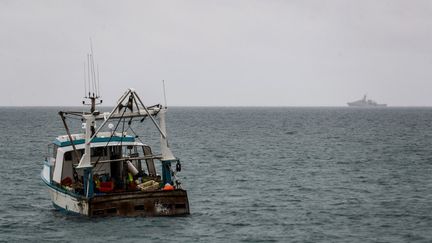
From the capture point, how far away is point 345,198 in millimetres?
39031

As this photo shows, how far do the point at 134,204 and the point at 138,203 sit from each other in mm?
190

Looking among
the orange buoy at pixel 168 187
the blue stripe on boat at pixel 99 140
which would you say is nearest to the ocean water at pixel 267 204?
the orange buoy at pixel 168 187

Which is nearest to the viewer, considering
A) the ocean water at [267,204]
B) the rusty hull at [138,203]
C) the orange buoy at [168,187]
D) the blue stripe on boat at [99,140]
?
the ocean water at [267,204]

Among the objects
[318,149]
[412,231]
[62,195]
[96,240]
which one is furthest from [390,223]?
[318,149]

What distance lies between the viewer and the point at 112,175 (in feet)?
111

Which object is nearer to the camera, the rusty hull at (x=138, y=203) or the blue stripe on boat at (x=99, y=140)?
the rusty hull at (x=138, y=203)

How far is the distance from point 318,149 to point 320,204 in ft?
143

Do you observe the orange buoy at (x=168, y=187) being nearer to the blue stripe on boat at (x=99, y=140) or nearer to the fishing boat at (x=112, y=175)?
the fishing boat at (x=112, y=175)

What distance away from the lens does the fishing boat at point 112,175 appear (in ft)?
97.2

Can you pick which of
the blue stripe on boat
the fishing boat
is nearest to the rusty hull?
the fishing boat

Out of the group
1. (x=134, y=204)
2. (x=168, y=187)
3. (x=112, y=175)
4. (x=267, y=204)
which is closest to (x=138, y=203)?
(x=134, y=204)

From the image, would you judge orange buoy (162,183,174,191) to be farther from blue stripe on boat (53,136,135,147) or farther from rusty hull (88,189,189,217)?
blue stripe on boat (53,136,135,147)

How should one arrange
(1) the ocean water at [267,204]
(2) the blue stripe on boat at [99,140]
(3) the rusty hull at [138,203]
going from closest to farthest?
1. (1) the ocean water at [267,204]
2. (3) the rusty hull at [138,203]
3. (2) the blue stripe on boat at [99,140]

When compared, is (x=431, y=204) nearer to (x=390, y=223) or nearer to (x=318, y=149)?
(x=390, y=223)
